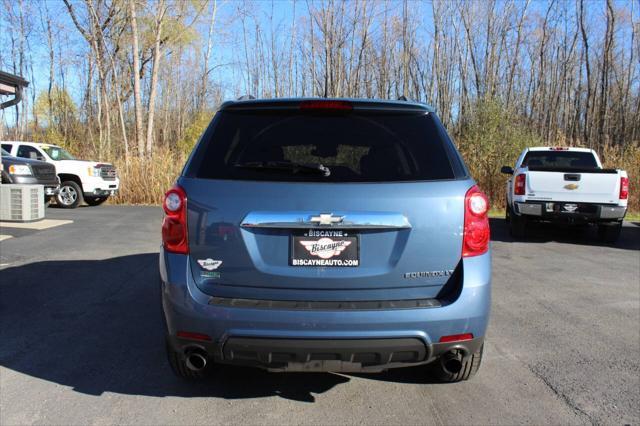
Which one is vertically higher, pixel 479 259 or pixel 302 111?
pixel 302 111

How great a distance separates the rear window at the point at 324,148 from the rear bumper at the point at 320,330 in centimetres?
55

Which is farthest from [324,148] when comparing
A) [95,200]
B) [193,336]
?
[95,200]

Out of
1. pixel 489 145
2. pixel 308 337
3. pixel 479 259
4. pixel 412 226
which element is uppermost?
pixel 489 145

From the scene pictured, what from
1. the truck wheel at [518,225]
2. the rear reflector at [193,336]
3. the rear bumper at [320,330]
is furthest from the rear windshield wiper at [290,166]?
the truck wheel at [518,225]

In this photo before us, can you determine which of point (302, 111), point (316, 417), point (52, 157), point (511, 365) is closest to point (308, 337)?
point (316, 417)

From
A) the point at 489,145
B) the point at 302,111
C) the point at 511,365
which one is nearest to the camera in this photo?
the point at 302,111

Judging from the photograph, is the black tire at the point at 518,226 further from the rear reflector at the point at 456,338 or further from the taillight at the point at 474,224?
the rear reflector at the point at 456,338

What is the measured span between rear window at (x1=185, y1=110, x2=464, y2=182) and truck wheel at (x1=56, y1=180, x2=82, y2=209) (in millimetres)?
13866

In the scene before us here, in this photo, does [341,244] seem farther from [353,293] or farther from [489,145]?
[489,145]

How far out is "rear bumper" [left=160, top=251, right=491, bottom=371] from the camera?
97.7 inches

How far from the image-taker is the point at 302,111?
9.77ft

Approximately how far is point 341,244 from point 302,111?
35.0 inches

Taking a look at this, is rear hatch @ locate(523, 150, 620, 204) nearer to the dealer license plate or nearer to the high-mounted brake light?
the high-mounted brake light

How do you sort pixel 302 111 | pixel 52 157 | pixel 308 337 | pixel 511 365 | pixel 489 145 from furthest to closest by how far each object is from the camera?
pixel 489 145, pixel 52 157, pixel 511 365, pixel 302 111, pixel 308 337
